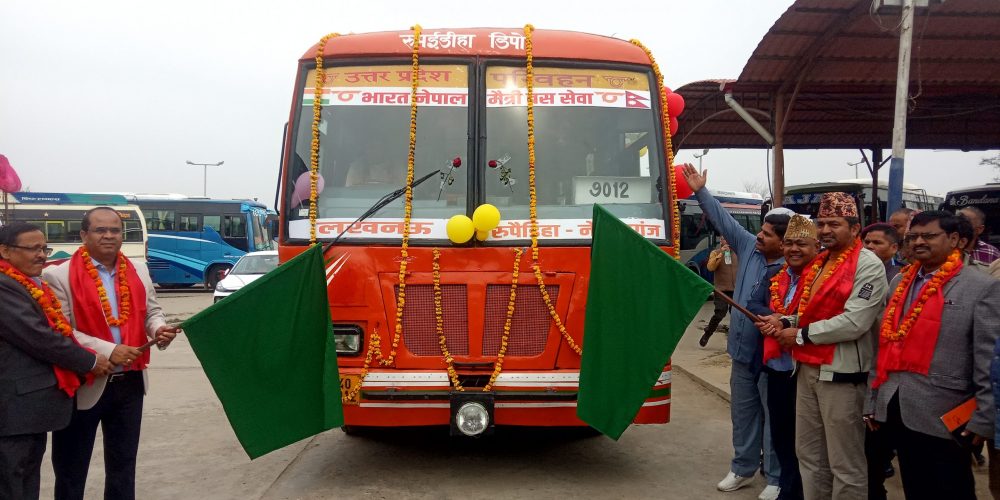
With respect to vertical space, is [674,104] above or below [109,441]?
above

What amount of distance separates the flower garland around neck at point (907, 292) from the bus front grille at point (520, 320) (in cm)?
186

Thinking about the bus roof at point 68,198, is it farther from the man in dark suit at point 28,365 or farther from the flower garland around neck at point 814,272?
the flower garland around neck at point 814,272

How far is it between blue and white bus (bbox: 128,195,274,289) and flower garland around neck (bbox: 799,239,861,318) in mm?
21750

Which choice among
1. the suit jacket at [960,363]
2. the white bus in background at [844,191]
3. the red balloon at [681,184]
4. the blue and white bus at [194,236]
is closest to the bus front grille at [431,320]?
the red balloon at [681,184]

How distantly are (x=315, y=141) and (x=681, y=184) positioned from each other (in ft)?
8.08

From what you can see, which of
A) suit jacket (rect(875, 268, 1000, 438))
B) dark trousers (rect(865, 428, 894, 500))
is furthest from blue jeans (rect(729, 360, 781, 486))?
suit jacket (rect(875, 268, 1000, 438))

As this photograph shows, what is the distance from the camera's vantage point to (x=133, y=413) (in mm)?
3664

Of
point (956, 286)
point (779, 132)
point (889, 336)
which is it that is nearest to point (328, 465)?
point (889, 336)

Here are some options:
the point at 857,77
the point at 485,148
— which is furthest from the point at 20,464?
the point at 857,77

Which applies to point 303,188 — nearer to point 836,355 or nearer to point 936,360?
point 836,355

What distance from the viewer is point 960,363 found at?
299 centimetres

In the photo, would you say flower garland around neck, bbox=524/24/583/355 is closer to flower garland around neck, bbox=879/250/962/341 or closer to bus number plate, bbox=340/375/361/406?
bus number plate, bbox=340/375/361/406

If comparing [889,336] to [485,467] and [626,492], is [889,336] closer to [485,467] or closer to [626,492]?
[626,492]

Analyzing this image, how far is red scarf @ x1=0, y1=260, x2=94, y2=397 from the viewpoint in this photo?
3.24 m
